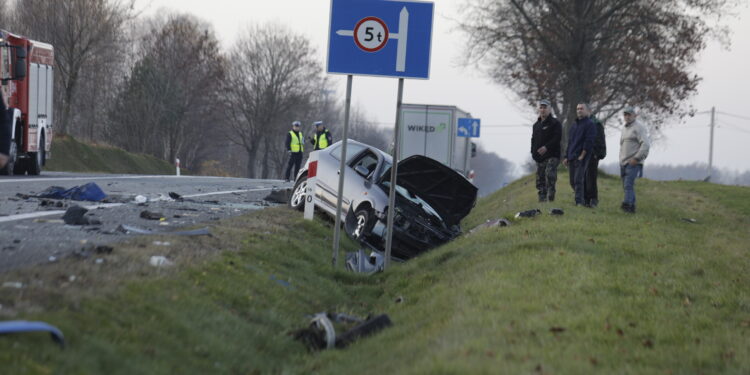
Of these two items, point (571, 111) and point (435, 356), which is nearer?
point (435, 356)

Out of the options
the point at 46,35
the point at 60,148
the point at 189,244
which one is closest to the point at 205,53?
the point at 46,35

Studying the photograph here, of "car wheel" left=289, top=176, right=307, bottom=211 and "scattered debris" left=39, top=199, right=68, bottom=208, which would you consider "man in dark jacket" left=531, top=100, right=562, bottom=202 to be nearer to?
"car wheel" left=289, top=176, right=307, bottom=211

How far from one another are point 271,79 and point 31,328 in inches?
2596

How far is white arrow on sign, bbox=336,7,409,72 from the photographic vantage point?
368 inches

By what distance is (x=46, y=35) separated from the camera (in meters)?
37.8

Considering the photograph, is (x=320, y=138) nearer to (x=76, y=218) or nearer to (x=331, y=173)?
(x=331, y=173)

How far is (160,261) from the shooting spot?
21.6ft

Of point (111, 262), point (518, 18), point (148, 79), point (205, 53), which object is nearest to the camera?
point (111, 262)

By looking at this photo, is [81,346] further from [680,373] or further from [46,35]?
[46,35]

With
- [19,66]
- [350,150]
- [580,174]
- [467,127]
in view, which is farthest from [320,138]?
[350,150]

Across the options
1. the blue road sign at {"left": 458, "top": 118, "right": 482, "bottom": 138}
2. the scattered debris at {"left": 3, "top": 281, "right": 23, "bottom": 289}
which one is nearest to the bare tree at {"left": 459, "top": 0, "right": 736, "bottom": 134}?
the blue road sign at {"left": 458, "top": 118, "right": 482, "bottom": 138}

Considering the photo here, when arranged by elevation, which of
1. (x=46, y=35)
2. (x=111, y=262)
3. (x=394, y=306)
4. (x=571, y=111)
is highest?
(x=46, y=35)

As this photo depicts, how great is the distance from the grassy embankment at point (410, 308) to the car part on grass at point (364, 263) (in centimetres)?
48

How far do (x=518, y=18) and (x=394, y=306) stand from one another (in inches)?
1037
